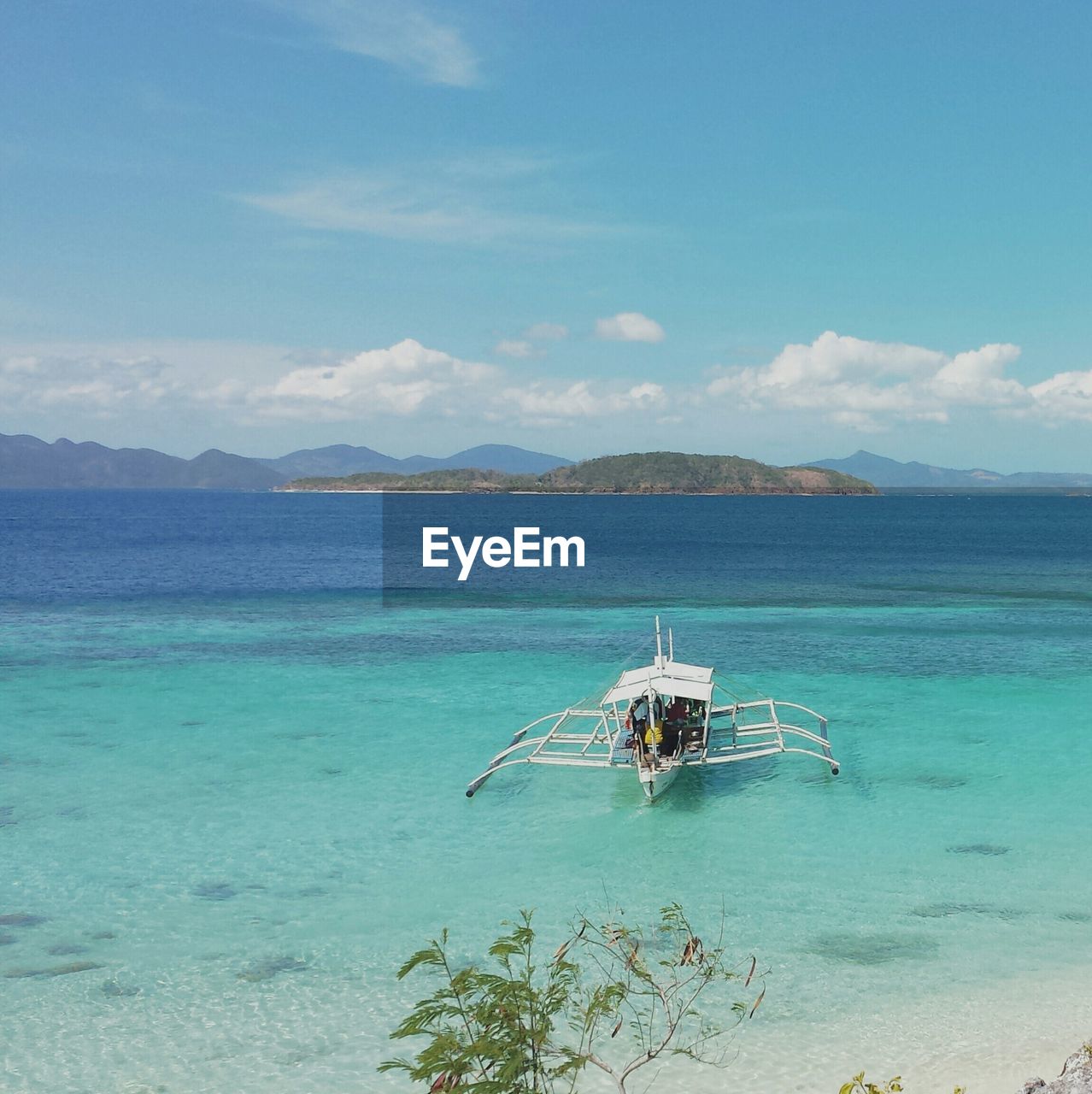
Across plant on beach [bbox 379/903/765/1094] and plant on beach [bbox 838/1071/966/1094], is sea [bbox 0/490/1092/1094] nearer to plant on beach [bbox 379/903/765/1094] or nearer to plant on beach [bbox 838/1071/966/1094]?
plant on beach [bbox 379/903/765/1094]

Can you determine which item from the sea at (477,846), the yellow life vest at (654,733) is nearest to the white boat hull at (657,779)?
the sea at (477,846)

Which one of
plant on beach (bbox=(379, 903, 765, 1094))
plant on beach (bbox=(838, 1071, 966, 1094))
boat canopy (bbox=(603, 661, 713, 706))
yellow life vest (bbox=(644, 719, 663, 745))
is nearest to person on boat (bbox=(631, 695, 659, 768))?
yellow life vest (bbox=(644, 719, 663, 745))

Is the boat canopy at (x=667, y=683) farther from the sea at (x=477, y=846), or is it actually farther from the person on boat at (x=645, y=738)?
the sea at (x=477, y=846)

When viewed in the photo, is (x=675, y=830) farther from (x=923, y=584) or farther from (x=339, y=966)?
(x=923, y=584)

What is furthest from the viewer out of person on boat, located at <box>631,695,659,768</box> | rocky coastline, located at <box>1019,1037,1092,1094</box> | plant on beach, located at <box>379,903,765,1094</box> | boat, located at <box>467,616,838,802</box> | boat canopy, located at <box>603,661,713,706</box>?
boat canopy, located at <box>603,661,713,706</box>

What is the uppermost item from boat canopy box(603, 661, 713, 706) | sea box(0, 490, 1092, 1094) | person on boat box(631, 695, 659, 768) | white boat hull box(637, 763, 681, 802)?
boat canopy box(603, 661, 713, 706)

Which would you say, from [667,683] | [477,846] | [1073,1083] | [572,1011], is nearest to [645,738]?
[667,683]
